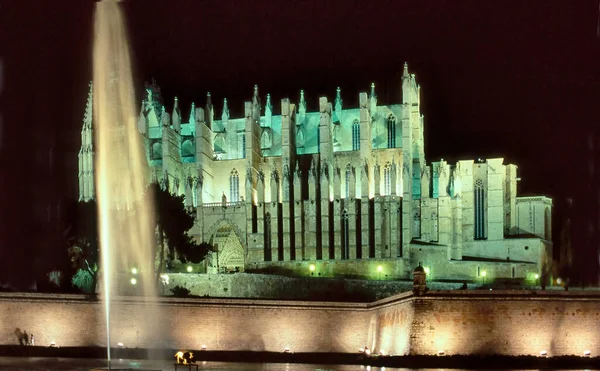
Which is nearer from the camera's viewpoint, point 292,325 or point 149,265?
point 292,325

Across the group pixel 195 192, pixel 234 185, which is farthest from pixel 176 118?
pixel 234 185

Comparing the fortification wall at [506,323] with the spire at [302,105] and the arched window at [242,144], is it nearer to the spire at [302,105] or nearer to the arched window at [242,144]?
the spire at [302,105]

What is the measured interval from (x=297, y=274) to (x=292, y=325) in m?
20.8

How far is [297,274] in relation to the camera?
262 feet

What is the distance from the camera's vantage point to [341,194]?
81938 mm

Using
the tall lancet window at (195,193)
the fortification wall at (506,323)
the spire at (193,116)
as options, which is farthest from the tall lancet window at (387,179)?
the fortification wall at (506,323)

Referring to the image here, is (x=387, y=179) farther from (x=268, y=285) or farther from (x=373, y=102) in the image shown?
(x=268, y=285)

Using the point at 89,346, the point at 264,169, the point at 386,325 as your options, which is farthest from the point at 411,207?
the point at 89,346

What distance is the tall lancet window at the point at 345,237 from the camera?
79812mm

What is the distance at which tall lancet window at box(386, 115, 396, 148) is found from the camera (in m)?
85.1

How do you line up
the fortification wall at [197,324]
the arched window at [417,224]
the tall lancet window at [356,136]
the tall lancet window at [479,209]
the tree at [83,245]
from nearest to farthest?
the fortification wall at [197,324], the tree at [83,245], the tall lancet window at [479,209], the arched window at [417,224], the tall lancet window at [356,136]

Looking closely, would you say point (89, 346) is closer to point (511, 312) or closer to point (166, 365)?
point (166, 365)

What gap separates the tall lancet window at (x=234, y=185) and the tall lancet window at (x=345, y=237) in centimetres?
964

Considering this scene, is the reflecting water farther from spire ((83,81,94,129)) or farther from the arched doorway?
spire ((83,81,94,129))
